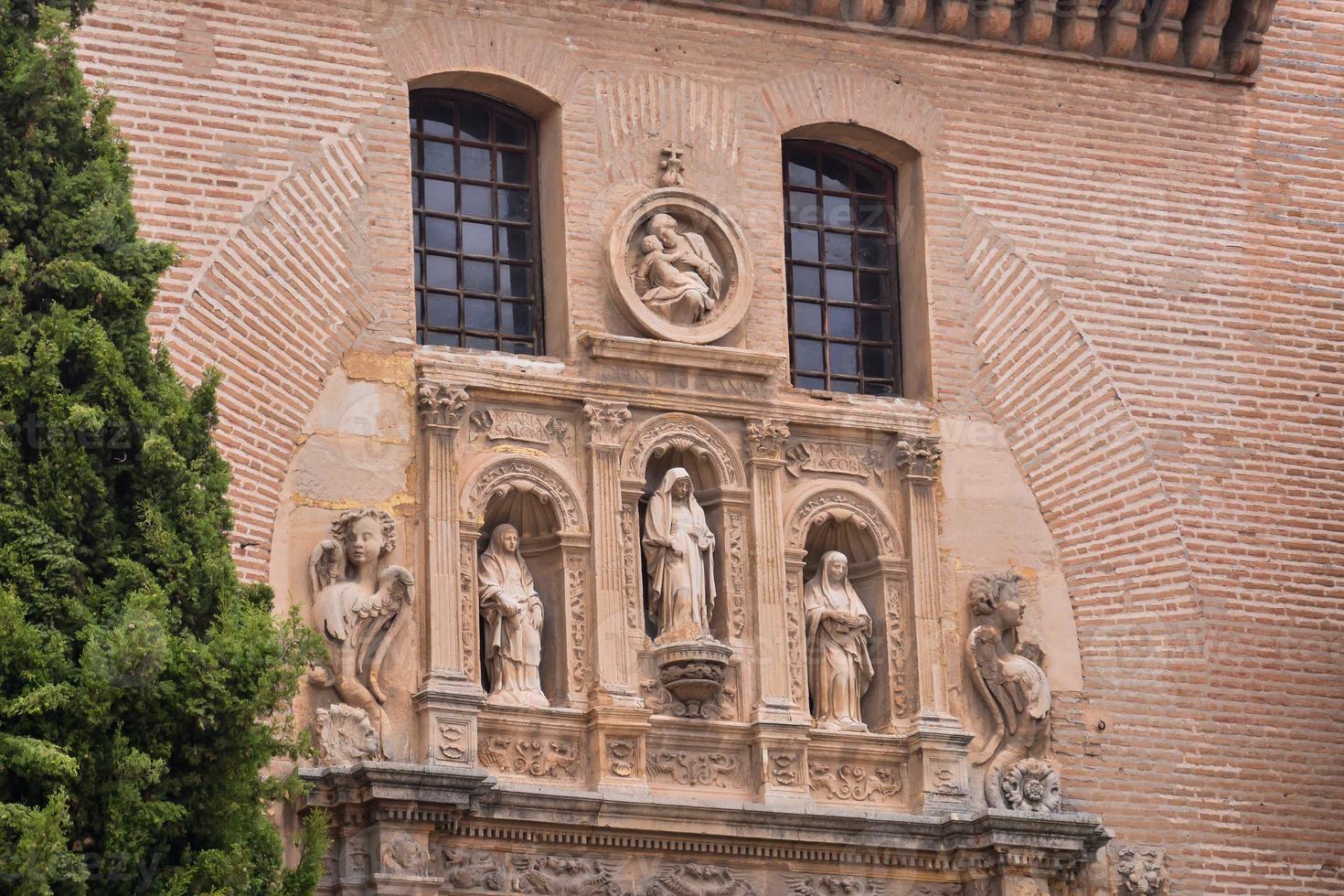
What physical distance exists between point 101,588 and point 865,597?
6.18m

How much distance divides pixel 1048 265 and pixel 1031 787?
338 cm

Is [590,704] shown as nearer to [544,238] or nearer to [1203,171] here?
[544,238]

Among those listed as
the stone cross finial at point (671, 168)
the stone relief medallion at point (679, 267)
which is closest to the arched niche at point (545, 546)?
the stone relief medallion at point (679, 267)

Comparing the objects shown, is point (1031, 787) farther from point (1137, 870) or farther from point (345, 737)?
point (345, 737)

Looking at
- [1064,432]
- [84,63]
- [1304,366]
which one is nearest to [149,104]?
[84,63]

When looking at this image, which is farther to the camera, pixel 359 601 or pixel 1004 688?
pixel 1004 688

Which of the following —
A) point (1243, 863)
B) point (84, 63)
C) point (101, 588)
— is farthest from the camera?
point (1243, 863)

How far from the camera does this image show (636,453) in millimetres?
22547

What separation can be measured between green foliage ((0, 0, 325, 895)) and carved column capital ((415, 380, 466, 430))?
120 inches

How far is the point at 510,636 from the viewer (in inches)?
862

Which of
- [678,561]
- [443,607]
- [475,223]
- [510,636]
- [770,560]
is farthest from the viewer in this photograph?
[475,223]

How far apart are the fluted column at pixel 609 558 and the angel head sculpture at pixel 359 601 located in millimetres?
1155

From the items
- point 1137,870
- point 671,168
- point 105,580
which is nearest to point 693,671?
point 1137,870

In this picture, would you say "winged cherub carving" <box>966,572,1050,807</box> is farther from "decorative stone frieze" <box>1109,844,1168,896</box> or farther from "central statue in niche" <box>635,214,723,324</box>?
"central statue in niche" <box>635,214,723,324</box>
